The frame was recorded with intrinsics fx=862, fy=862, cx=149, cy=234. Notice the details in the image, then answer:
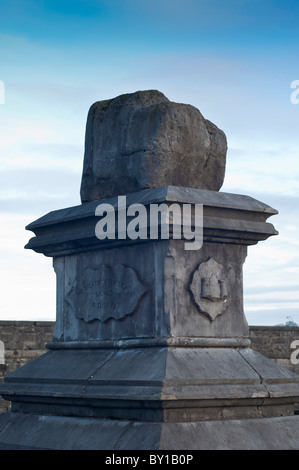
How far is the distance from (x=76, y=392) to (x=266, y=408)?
115cm

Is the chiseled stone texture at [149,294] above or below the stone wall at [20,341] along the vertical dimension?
above

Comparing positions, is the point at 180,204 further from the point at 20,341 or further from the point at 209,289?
the point at 20,341

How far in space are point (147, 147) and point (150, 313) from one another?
108 cm

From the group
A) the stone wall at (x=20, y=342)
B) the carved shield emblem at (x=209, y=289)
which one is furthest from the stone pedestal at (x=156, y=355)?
the stone wall at (x=20, y=342)

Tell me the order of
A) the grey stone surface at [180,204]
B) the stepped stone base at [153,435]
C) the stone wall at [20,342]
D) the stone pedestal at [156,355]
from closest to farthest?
the stepped stone base at [153,435] → the stone pedestal at [156,355] → the grey stone surface at [180,204] → the stone wall at [20,342]

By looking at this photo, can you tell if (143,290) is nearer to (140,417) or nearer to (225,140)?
(140,417)

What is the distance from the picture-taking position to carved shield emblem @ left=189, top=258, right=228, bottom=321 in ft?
17.1

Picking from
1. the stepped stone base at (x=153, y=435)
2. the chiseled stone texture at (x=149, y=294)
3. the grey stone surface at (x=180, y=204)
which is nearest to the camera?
the stepped stone base at (x=153, y=435)

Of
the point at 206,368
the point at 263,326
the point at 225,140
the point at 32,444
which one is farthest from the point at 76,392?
the point at 263,326

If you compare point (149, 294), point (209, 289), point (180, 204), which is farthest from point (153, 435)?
point (180, 204)

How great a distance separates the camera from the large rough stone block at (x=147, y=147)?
548cm

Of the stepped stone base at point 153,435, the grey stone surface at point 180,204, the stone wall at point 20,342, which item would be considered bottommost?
the stepped stone base at point 153,435

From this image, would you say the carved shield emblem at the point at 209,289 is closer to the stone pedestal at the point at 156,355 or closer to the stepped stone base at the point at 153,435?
the stone pedestal at the point at 156,355
